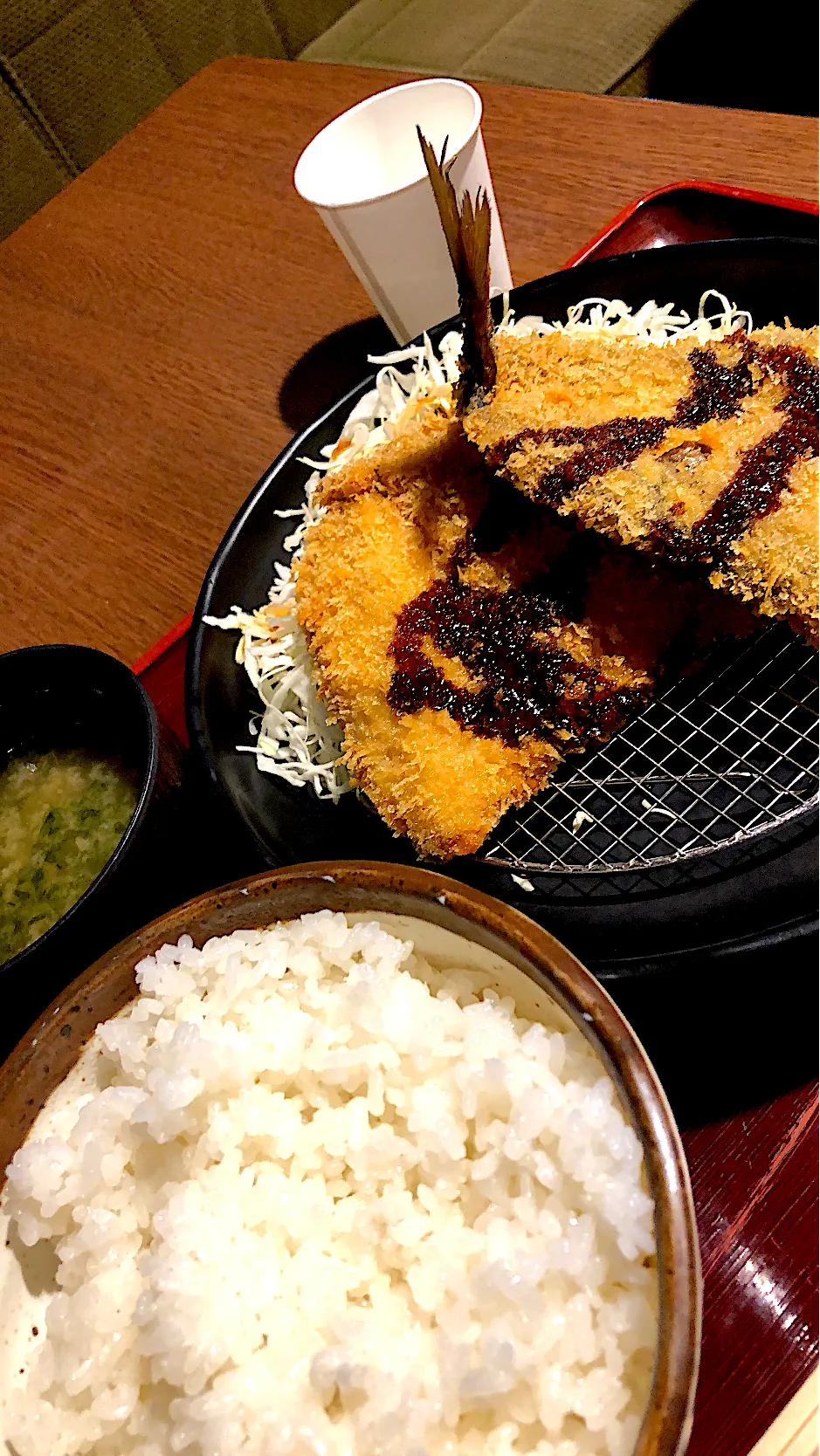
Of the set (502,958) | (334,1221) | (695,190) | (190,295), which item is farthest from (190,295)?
(334,1221)

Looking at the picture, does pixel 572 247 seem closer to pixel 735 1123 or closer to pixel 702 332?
pixel 702 332

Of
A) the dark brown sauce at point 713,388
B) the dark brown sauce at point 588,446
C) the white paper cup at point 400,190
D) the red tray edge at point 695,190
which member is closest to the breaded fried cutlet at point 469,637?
the dark brown sauce at point 588,446

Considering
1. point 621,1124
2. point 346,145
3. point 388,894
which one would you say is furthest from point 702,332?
point 621,1124

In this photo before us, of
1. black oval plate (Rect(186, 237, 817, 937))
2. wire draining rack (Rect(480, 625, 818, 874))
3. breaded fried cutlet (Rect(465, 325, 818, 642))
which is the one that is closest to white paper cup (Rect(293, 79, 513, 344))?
black oval plate (Rect(186, 237, 817, 937))

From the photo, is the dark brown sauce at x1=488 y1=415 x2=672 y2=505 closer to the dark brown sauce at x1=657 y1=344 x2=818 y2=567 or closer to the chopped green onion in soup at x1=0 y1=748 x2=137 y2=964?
the dark brown sauce at x1=657 y1=344 x2=818 y2=567

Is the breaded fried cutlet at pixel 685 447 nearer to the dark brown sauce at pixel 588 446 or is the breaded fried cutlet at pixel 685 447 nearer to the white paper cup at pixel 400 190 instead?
the dark brown sauce at pixel 588 446
